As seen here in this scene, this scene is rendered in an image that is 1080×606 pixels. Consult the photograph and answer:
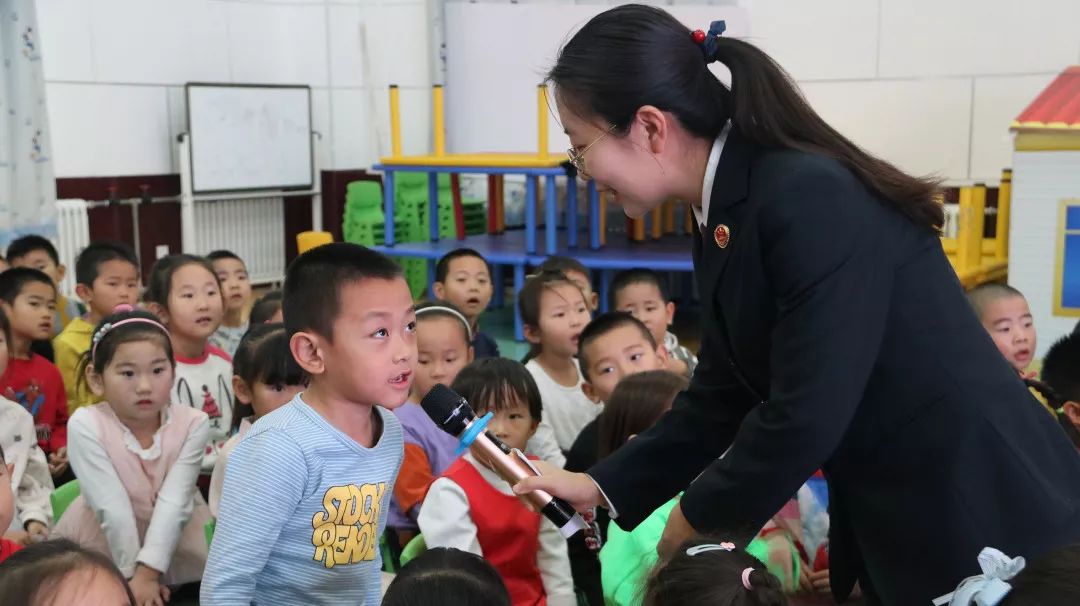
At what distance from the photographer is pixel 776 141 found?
1269mm

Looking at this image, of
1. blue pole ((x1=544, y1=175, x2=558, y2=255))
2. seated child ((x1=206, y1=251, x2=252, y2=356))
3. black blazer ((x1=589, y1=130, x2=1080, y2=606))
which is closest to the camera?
black blazer ((x1=589, y1=130, x2=1080, y2=606))

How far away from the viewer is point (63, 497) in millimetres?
2809

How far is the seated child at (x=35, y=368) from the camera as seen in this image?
3.28m

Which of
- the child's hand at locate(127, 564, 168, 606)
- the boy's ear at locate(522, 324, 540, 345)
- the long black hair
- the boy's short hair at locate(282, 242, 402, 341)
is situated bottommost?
the child's hand at locate(127, 564, 168, 606)

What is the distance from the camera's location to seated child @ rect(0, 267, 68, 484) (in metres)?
3.28

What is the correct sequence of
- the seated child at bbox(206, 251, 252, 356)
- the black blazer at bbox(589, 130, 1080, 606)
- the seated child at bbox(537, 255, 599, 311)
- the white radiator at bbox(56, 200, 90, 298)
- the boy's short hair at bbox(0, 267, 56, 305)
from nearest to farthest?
the black blazer at bbox(589, 130, 1080, 606) → the boy's short hair at bbox(0, 267, 56, 305) → the seated child at bbox(206, 251, 252, 356) → the seated child at bbox(537, 255, 599, 311) → the white radiator at bbox(56, 200, 90, 298)

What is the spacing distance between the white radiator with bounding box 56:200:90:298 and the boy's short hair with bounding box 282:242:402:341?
518 cm

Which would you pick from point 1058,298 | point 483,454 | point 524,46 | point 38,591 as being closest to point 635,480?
point 483,454

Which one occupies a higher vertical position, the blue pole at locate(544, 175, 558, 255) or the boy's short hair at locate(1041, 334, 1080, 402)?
the blue pole at locate(544, 175, 558, 255)

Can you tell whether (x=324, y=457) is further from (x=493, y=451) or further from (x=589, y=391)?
(x=589, y=391)

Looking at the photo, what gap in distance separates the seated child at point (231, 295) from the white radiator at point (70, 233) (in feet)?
7.85

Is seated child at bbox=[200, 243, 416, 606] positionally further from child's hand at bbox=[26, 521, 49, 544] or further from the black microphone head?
child's hand at bbox=[26, 521, 49, 544]

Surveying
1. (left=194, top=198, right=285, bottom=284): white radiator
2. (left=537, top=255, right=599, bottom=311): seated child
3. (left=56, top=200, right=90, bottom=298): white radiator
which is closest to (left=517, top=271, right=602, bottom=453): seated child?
(left=537, top=255, right=599, bottom=311): seated child

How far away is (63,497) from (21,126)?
342 centimetres
